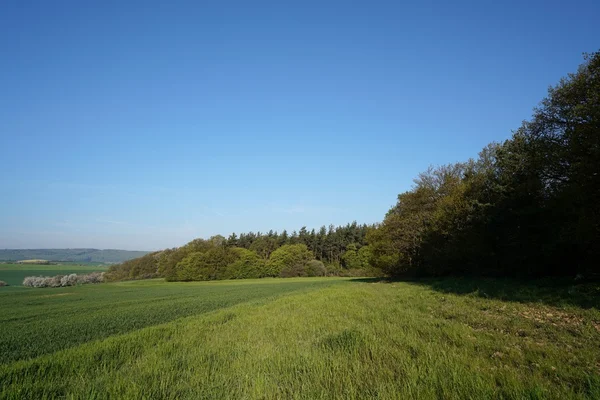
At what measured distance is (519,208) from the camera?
21906mm

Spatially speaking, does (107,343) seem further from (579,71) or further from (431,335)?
(579,71)

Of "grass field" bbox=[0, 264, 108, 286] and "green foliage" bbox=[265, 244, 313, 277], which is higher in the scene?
"green foliage" bbox=[265, 244, 313, 277]

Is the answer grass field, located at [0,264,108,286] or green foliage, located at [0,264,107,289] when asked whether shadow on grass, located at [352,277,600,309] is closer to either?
green foliage, located at [0,264,107,289]

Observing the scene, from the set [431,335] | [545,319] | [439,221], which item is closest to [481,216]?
[439,221]

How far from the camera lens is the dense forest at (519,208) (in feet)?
48.7

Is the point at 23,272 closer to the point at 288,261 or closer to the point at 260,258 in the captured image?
the point at 260,258

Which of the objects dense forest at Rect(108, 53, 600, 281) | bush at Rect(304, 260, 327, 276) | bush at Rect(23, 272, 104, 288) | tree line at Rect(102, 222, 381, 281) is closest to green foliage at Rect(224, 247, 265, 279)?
tree line at Rect(102, 222, 381, 281)

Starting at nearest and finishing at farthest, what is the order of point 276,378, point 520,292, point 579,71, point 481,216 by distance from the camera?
point 276,378 → point 520,292 → point 579,71 → point 481,216

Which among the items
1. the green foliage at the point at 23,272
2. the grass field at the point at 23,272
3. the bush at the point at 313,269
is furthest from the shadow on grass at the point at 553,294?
the grass field at the point at 23,272

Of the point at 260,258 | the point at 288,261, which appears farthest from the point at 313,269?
the point at 260,258

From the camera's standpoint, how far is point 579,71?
16.7 meters

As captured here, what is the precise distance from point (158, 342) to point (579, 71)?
24.5 metres

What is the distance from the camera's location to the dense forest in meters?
14.9

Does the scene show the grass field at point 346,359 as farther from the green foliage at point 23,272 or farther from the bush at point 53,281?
the green foliage at point 23,272
